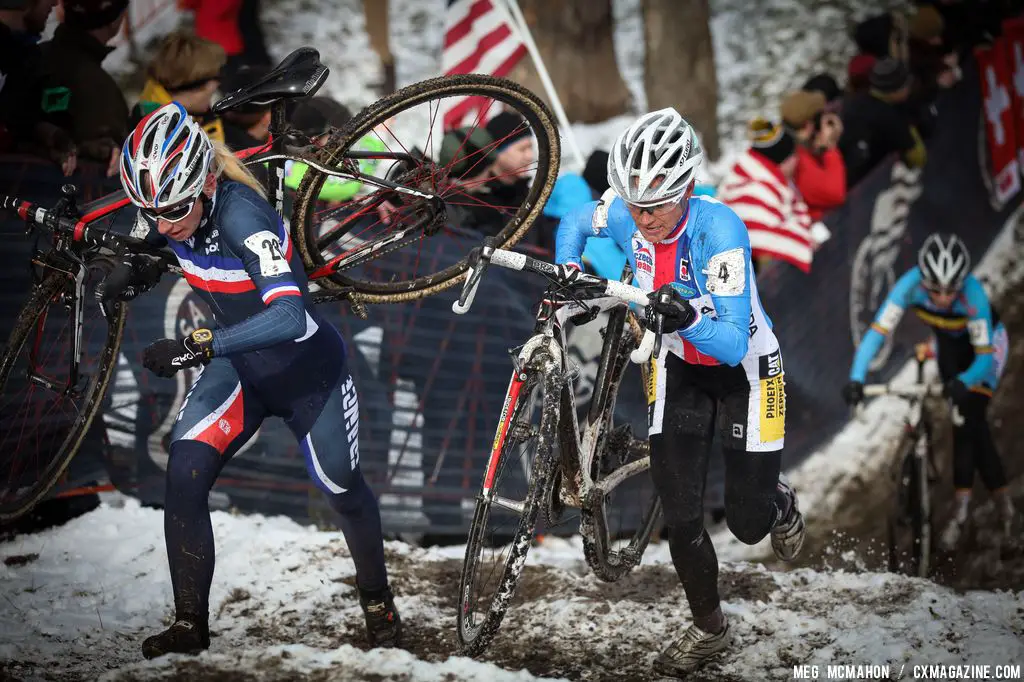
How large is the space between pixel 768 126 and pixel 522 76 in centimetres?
231

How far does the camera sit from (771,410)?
4898mm

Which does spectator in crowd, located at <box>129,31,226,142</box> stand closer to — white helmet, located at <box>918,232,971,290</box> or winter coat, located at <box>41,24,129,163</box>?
winter coat, located at <box>41,24,129,163</box>

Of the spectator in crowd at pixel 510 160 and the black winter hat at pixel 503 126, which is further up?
the black winter hat at pixel 503 126

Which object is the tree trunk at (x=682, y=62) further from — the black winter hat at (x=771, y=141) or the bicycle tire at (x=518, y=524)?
the bicycle tire at (x=518, y=524)

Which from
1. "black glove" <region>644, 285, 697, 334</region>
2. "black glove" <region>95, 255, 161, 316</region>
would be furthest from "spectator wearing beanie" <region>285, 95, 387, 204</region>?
"black glove" <region>644, 285, 697, 334</region>

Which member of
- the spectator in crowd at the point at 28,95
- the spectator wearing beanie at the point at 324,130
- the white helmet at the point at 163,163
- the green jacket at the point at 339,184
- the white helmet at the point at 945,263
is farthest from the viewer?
the white helmet at the point at 945,263

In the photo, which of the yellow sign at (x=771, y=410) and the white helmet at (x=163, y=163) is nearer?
the white helmet at (x=163, y=163)

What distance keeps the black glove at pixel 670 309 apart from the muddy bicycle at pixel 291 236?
1.52 meters

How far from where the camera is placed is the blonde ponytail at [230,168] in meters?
4.75

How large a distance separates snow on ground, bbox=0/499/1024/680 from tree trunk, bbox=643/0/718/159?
19.9 feet

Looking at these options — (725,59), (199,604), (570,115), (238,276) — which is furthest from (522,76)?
(199,604)

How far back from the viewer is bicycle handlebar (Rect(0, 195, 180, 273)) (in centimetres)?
492

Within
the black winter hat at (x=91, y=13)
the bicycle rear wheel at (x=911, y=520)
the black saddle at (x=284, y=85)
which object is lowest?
the bicycle rear wheel at (x=911, y=520)

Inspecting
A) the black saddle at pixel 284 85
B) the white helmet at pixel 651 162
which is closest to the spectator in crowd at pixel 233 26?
the black saddle at pixel 284 85
